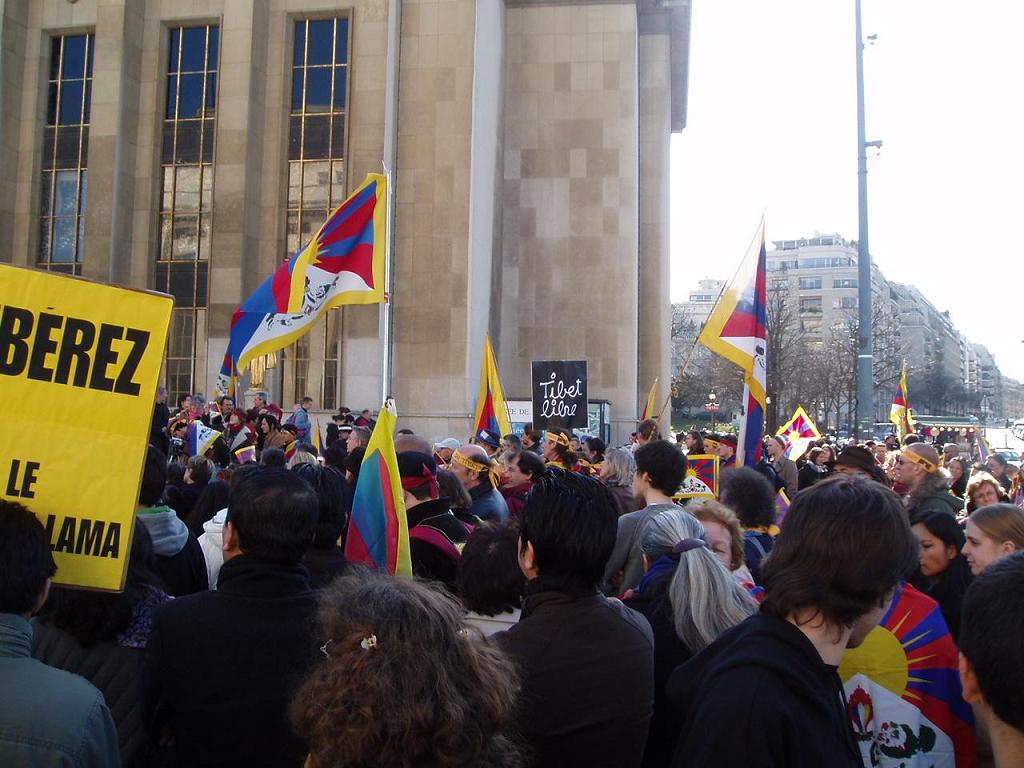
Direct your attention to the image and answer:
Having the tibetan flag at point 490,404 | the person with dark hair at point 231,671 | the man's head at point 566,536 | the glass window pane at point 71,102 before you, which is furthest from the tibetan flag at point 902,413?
the glass window pane at point 71,102

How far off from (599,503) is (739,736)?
3.58 feet

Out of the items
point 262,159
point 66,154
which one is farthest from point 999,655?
point 66,154

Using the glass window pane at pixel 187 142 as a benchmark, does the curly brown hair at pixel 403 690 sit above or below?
below

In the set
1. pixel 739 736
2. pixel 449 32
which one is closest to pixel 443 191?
pixel 449 32

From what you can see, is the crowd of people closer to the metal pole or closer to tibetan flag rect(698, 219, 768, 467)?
tibetan flag rect(698, 219, 768, 467)

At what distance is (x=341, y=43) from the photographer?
2339 cm

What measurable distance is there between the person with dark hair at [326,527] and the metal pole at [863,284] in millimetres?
16200

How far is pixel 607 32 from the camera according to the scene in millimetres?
27141

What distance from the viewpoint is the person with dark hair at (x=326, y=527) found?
3822 mm

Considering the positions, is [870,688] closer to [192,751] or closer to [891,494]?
[891,494]

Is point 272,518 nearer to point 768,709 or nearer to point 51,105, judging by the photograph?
point 768,709

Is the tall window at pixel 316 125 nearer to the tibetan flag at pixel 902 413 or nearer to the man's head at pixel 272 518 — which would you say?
the tibetan flag at pixel 902 413

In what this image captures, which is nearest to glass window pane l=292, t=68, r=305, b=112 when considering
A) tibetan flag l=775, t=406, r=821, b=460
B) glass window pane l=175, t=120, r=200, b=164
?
glass window pane l=175, t=120, r=200, b=164

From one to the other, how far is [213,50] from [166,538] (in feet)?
73.9
